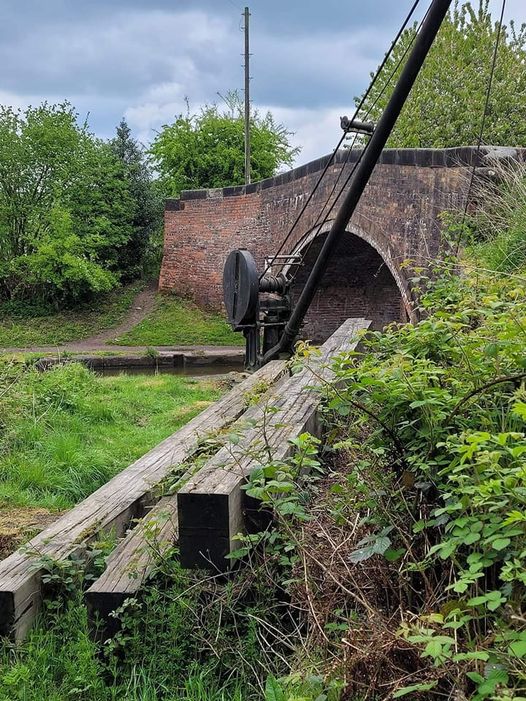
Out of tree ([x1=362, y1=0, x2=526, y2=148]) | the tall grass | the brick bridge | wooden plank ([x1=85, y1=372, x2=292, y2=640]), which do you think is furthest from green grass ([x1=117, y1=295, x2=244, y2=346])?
wooden plank ([x1=85, y1=372, x2=292, y2=640])

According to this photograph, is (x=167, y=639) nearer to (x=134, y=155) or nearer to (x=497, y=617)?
(x=497, y=617)

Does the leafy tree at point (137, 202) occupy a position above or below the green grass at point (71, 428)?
above

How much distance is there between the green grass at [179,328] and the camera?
18125 mm

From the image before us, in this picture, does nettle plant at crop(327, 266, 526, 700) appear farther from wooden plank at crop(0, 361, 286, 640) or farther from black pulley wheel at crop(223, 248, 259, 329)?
black pulley wheel at crop(223, 248, 259, 329)

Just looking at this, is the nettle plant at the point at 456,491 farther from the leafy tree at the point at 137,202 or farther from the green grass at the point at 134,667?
the leafy tree at the point at 137,202

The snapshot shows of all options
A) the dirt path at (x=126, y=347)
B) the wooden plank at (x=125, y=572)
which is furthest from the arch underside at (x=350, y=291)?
the wooden plank at (x=125, y=572)

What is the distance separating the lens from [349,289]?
52.9 ft

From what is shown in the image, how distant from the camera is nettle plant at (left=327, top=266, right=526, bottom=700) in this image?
1277 millimetres

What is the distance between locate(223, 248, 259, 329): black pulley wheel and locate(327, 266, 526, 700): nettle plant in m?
6.61

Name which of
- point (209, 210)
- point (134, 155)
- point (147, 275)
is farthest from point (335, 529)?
point (134, 155)

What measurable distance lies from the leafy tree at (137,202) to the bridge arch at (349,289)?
9096mm

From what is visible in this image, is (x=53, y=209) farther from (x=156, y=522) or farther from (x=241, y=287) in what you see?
(x=156, y=522)

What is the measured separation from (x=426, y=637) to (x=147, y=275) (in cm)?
2318

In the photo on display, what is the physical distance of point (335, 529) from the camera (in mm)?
1970
